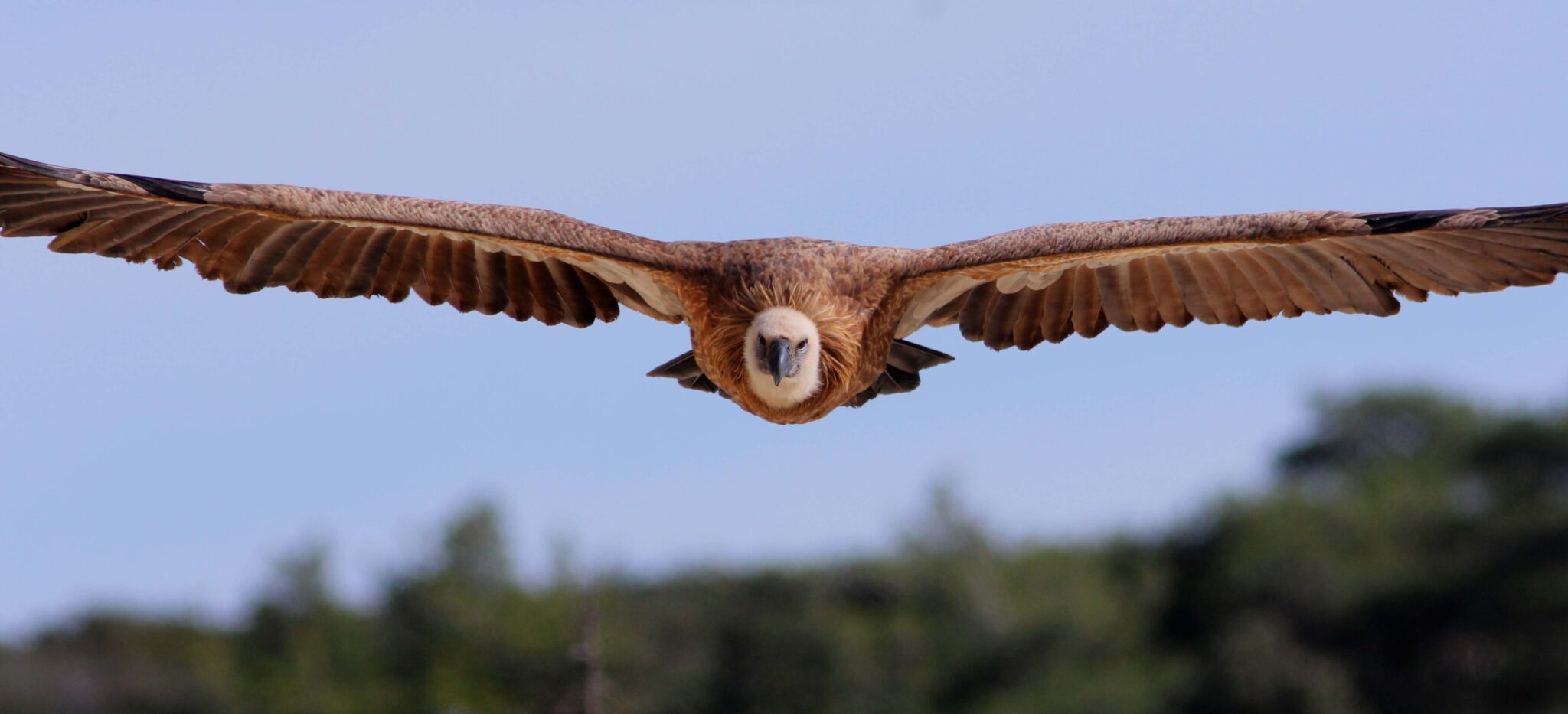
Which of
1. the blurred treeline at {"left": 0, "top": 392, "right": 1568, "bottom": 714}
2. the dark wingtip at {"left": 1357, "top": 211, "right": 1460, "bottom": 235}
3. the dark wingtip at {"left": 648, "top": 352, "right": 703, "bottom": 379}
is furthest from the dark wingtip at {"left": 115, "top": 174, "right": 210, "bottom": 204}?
the blurred treeline at {"left": 0, "top": 392, "right": 1568, "bottom": 714}

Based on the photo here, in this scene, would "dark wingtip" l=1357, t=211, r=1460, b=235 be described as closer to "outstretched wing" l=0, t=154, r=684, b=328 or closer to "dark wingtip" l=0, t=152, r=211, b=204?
"outstretched wing" l=0, t=154, r=684, b=328

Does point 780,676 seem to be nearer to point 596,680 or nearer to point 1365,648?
point 1365,648

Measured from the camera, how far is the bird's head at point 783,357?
1008cm

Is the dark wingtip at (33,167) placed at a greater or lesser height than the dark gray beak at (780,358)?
greater

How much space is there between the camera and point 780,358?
32.9 feet

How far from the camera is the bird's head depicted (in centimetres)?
1008

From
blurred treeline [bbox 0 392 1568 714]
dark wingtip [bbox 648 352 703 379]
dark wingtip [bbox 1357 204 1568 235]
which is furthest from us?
blurred treeline [bbox 0 392 1568 714]

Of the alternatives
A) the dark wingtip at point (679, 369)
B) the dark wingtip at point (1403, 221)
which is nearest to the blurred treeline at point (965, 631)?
the dark wingtip at point (679, 369)

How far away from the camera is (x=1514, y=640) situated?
61406 mm

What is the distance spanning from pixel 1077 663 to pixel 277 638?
25.7 m

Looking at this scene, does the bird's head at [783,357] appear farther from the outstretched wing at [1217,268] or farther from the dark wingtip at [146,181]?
the dark wingtip at [146,181]

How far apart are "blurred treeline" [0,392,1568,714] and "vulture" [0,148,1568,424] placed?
1807 inches

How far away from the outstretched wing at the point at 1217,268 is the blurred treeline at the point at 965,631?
4597 cm

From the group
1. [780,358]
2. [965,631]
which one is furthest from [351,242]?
[965,631]
